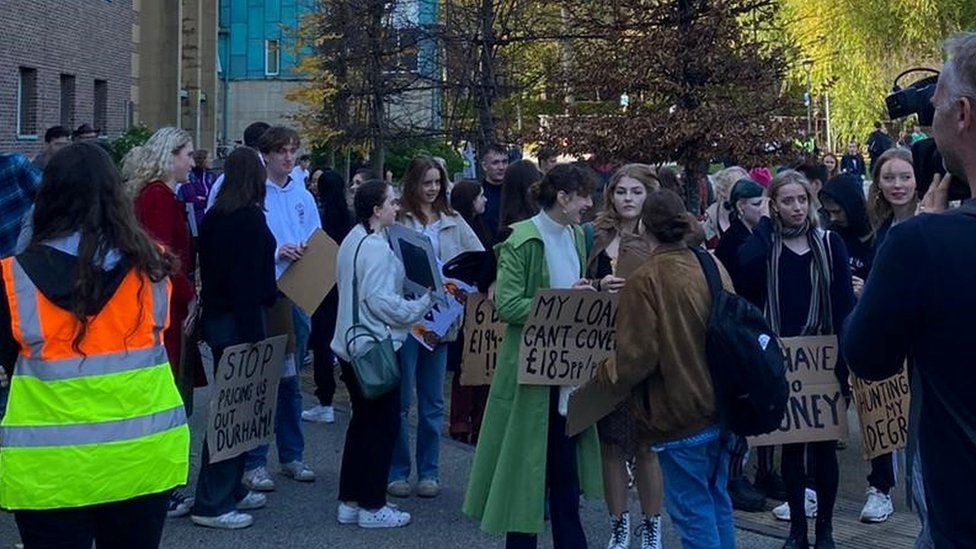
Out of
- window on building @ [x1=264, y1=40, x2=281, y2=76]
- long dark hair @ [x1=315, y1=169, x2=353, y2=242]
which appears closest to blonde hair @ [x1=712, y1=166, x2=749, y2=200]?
long dark hair @ [x1=315, y1=169, x2=353, y2=242]

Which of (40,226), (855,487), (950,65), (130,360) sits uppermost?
(950,65)

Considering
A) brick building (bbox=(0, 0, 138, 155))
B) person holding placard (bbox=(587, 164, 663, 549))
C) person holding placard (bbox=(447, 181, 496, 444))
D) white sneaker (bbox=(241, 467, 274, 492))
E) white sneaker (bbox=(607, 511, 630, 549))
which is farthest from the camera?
brick building (bbox=(0, 0, 138, 155))

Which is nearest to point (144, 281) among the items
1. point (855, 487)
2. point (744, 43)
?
point (855, 487)

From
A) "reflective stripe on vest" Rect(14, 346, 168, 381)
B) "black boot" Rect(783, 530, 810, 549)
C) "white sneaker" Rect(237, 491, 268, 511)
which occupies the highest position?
"reflective stripe on vest" Rect(14, 346, 168, 381)

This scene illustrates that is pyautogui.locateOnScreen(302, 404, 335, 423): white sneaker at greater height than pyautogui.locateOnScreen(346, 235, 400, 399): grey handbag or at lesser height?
lesser

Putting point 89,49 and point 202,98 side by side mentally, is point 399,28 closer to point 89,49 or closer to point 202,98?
point 89,49

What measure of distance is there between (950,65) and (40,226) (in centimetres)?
266

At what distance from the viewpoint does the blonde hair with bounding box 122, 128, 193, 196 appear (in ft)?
23.8

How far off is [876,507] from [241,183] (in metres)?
3.73

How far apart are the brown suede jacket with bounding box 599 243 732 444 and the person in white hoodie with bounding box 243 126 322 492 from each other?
117 inches

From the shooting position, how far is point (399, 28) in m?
16.7

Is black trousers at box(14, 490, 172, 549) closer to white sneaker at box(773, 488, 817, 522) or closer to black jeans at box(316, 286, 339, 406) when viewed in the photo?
white sneaker at box(773, 488, 817, 522)

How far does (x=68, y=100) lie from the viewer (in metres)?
25.8

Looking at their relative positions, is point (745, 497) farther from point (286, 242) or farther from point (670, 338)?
point (286, 242)
